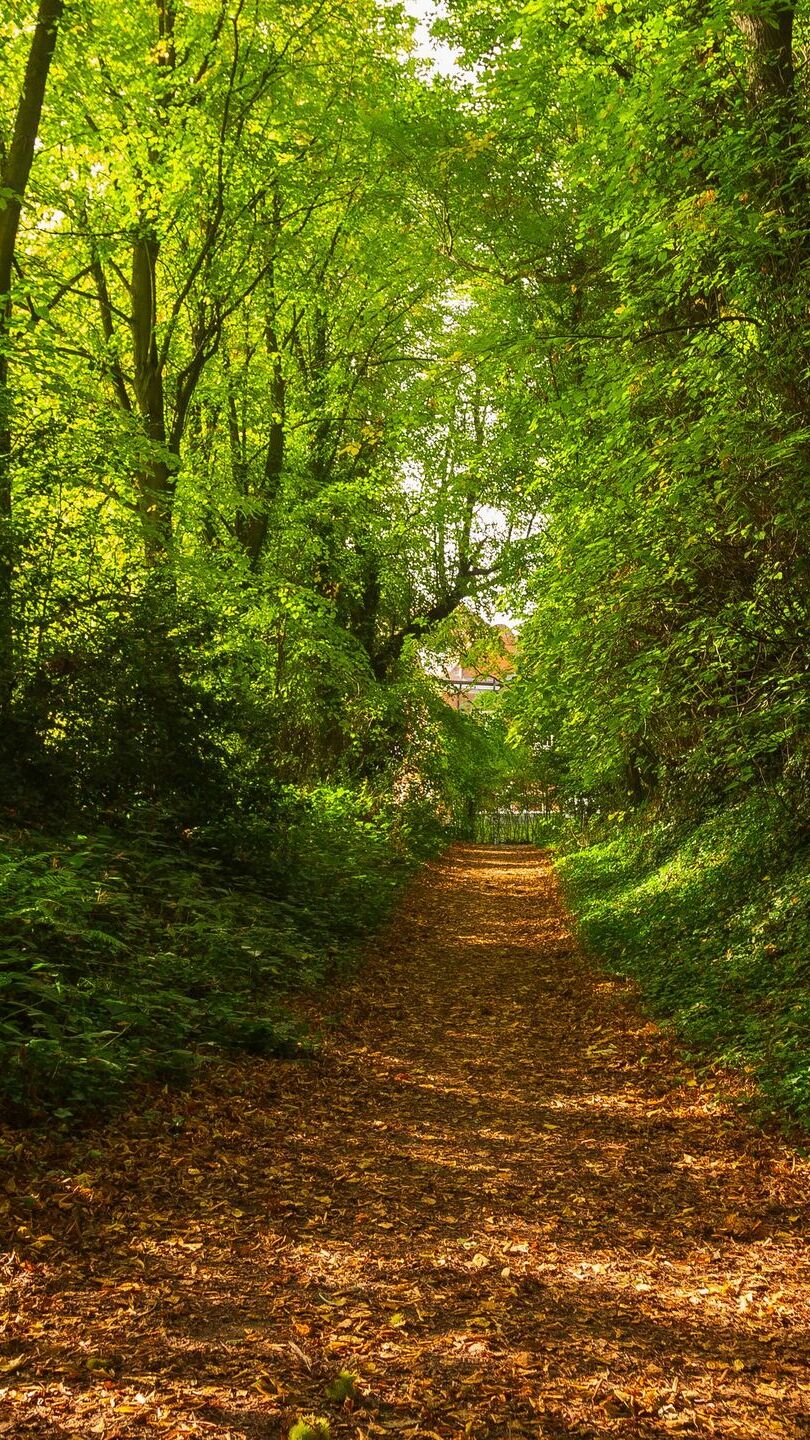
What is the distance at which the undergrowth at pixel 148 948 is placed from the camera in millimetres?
4820

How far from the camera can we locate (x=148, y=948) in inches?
257

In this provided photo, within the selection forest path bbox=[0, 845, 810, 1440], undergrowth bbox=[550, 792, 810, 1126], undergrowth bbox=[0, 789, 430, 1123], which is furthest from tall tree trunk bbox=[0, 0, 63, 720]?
undergrowth bbox=[550, 792, 810, 1126]

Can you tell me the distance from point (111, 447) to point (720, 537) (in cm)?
603

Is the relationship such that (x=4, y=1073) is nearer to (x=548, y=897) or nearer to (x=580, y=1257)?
(x=580, y=1257)

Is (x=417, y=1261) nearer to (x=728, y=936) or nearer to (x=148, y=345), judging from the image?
(x=728, y=936)

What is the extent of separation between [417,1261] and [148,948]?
3303 millimetres

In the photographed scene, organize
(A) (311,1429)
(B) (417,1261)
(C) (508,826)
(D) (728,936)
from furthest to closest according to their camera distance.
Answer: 1. (C) (508,826)
2. (D) (728,936)
3. (B) (417,1261)
4. (A) (311,1429)

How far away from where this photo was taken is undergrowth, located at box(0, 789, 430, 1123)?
4820 millimetres

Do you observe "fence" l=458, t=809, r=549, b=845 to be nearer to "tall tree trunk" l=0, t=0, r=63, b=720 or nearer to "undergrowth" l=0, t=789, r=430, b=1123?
"undergrowth" l=0, t=789, r=430, b=1123

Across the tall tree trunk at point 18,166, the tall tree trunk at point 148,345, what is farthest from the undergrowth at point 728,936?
the tall tree trunk at point 148,345

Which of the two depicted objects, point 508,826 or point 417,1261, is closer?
point 417,1261

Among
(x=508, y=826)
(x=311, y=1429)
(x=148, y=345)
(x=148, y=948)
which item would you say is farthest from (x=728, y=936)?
(x=508, y=826)

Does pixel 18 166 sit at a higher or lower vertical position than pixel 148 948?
higher

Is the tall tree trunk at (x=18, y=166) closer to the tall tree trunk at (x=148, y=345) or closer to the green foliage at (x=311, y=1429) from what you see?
the tall tree trunk at (x=148, y=345)
